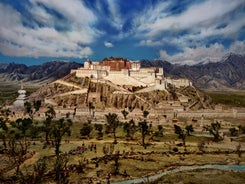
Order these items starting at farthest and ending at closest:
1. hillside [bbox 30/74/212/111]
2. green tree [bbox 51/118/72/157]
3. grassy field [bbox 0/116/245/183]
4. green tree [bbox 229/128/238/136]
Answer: hillside [bbox 30/74/212/111], green tree [bbox 229/128/238/136], green tree [bbox 51/118/72/157], grassy field [bbox 0/116/245/183]

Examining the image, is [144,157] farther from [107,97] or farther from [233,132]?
[107,97]

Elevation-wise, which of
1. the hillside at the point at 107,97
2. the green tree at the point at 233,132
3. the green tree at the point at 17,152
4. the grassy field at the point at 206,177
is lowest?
the grassy field at the point at 206,177

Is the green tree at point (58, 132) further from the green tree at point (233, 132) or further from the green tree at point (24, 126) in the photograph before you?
the green tree at point (233, 132)

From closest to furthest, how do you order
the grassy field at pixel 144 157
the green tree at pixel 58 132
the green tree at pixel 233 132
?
the grassy field at pixel 144 157, the green tree at pixel 58 132, the green tree at pixel 233 132

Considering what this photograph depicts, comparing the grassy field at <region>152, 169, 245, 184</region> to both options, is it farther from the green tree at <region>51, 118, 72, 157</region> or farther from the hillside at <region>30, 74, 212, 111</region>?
the hillside at <region>30, 74, 212, 111</region>

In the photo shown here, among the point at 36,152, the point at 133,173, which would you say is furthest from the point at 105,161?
the point at 36,152

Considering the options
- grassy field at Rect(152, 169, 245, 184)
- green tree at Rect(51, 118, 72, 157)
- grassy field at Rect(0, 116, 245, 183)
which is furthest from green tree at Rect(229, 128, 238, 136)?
green tree at Rect(51, 118, 72, 157)

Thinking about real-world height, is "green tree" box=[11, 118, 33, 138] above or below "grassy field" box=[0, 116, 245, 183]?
above

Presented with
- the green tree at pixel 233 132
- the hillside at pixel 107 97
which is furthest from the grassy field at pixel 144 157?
the hillside at pixel 107 97

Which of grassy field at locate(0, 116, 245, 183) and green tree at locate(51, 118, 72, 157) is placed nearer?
grassy field at locate(0, 116, 245, 183)

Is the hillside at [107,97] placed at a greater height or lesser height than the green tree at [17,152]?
greater

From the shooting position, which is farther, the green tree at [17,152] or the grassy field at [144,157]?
the grassy field at [144,157]
